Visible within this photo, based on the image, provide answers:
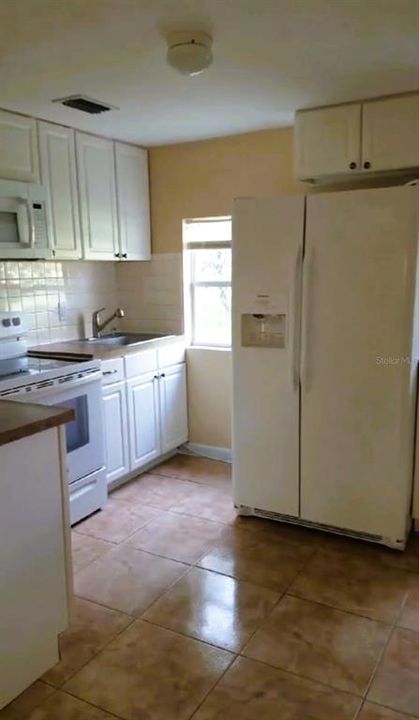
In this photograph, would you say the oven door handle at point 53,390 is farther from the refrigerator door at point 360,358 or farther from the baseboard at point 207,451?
the baseboard at point 207,451

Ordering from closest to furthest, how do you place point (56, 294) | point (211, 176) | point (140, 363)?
point (140, 363)
point (56, 294)
point (211, 176)

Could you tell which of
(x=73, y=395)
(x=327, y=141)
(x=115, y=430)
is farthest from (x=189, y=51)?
(x=115, y=430)

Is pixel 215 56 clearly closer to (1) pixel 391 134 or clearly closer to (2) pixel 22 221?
(1) pixel 391 134

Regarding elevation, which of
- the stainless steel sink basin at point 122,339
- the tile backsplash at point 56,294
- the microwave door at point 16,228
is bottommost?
the stainless steel sink basin at point 122,339

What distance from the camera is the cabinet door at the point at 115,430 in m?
3.45

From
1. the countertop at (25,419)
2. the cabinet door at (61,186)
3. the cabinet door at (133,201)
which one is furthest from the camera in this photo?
the cabinet door at (133,201)

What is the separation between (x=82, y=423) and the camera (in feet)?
10.4

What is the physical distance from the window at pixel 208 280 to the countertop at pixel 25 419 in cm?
231

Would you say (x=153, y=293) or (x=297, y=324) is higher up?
(x=153, y=293)

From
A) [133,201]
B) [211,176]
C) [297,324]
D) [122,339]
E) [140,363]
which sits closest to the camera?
[297,324]

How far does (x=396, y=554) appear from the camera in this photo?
113 inches

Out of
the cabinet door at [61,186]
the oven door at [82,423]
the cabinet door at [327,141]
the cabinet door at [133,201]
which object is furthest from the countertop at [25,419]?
the cabinet door at [133,201]

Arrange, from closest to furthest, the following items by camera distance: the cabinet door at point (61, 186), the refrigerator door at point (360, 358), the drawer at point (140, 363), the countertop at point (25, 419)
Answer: the countertop at point (25, 419)
the refrigerator door at point (360, 358)
the cabinet door at point (61, 186)
the drawer at point (140, 363)

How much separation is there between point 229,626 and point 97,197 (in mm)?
2718
